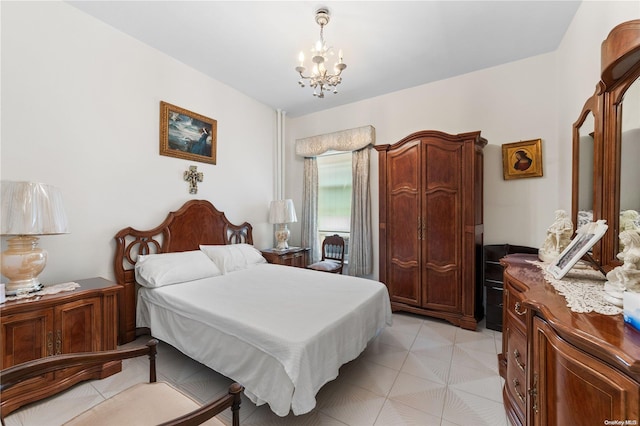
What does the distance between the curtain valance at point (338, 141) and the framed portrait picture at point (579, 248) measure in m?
2.69

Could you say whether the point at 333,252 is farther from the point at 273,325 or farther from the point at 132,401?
the point at 132,401

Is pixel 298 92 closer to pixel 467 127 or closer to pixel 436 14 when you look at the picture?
pixel 436 14

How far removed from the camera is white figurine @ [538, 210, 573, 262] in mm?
1672

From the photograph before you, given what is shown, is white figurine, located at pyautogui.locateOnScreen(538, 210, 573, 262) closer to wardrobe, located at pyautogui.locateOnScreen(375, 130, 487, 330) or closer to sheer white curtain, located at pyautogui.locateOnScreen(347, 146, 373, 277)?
wardrobe, located at pyautogui.locateOnScreen(375, 130, 487, 330)

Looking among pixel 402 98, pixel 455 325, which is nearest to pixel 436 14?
pixel 402 98

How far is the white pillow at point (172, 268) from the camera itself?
7.79ft

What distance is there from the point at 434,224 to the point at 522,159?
47.4 inches

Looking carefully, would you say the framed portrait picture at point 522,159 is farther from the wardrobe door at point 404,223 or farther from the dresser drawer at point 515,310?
the dresser drawer at point 515,310

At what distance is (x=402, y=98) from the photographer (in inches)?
141

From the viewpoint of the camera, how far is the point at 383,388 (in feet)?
6.14

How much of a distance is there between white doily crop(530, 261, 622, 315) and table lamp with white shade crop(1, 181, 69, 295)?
2.98 metres

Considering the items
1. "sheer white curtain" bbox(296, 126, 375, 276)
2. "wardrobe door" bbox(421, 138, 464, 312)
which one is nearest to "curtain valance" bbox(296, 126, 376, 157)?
"sheer white curtain" bbox(296, 126, 375, 276)

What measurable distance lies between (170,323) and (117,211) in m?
1.26

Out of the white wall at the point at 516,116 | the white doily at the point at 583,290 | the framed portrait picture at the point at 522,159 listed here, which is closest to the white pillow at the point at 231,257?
the white wall at the point at 516,116
